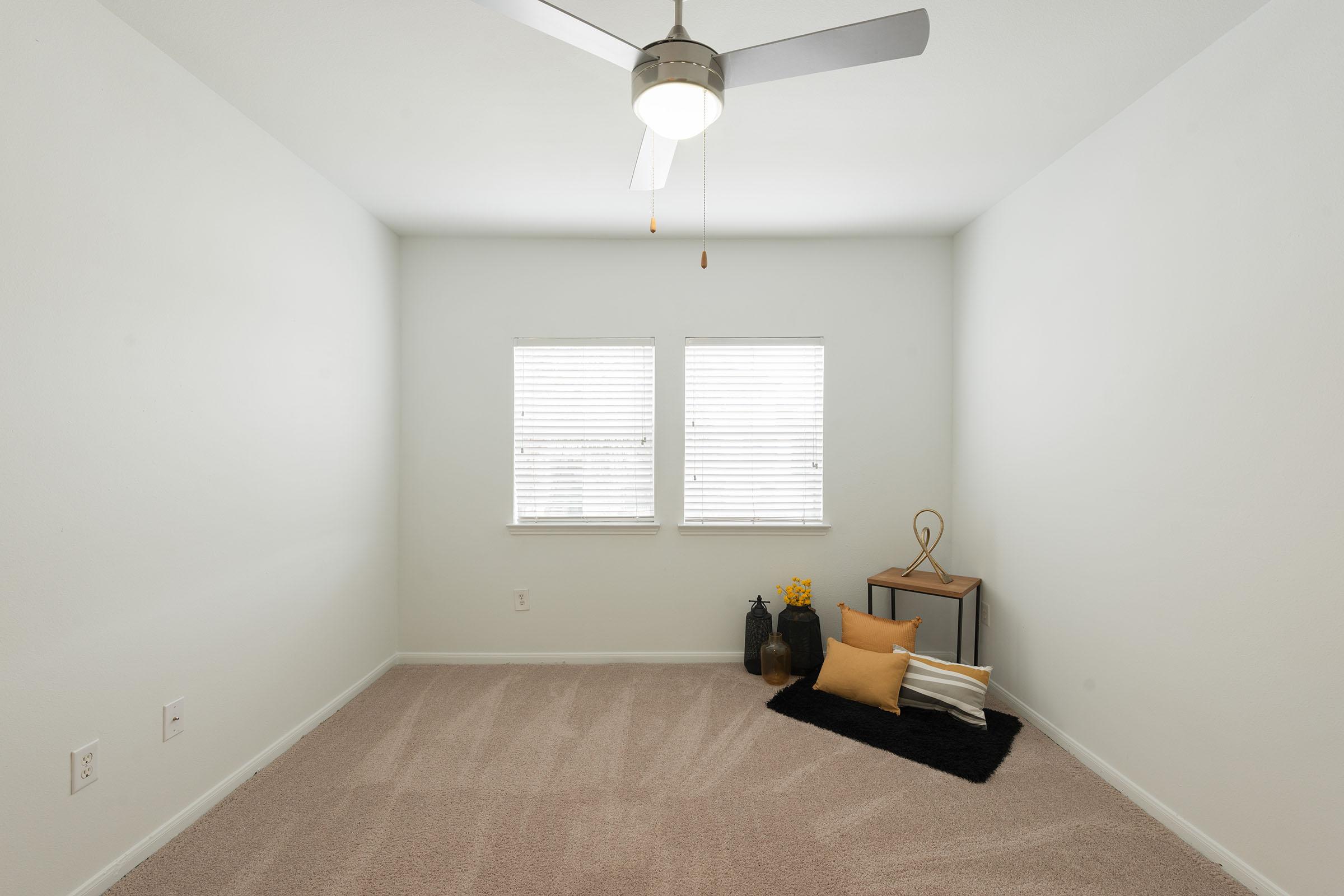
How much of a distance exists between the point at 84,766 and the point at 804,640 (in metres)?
2.96

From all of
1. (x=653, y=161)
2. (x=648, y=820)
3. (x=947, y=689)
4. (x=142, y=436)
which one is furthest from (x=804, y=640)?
(x=142, y=436)

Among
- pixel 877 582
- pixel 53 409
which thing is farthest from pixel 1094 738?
pixel 53 409

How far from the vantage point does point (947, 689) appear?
302 cm

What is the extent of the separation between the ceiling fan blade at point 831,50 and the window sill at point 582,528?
270 centimetres

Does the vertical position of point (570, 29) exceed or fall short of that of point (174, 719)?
it exceeds it

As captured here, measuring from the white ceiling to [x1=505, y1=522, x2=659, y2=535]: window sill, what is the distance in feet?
5.74

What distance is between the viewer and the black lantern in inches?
144

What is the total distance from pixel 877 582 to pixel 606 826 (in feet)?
6.40

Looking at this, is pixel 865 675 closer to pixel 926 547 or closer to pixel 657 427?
pixel 926 547

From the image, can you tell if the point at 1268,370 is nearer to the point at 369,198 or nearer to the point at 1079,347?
the point at 1079,347

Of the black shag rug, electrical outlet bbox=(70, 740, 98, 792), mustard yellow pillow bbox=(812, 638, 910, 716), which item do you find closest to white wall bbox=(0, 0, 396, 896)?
electrical outlet bbox=(70, 740, 98, 792)

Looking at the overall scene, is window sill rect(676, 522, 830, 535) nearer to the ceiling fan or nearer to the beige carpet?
the beige carpet

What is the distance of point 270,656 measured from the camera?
2650mm

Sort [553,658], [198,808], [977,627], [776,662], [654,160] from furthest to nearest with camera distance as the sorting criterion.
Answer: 1. [553,658]
2. [776,662]
3. [977,627]
4. [198,808]
5. [654,160]
